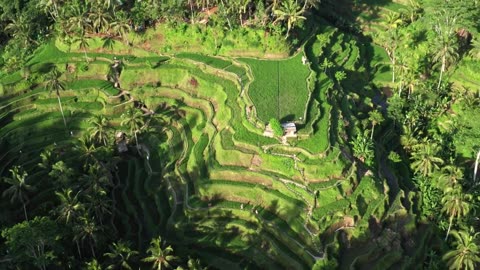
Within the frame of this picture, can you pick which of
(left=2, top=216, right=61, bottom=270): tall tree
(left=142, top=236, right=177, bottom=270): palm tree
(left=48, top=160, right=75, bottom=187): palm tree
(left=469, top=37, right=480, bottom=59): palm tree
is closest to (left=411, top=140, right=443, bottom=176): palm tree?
(left=469, top=37, right=480, bottom=59): palm tree

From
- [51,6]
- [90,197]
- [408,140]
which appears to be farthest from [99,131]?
[408,140]

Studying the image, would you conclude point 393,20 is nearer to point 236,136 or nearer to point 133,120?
point 236,136

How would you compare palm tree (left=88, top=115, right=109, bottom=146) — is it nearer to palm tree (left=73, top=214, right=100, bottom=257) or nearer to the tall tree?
palm tree (left=73, top=214, right=100, bottom=257)

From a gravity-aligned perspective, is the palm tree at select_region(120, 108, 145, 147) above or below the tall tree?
above

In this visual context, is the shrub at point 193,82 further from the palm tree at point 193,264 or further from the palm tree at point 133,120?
the palm tree at point 193,264

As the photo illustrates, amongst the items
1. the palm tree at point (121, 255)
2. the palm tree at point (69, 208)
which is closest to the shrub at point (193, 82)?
the palm tree at point (69, 208)

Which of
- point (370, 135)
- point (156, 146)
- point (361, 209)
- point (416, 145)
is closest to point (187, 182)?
point (156, 146)

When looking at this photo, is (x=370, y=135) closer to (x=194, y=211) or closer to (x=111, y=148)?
(x=194, y=211)
